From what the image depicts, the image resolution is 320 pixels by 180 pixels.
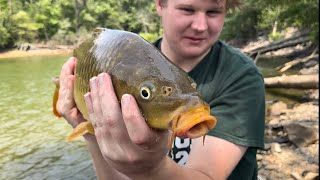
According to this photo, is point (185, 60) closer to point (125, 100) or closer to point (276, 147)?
point (125, 100)

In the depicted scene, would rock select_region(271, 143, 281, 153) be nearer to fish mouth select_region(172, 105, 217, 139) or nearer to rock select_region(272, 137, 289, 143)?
rock select_region(272, 137, 289, 143)

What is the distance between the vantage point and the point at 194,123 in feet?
3.64

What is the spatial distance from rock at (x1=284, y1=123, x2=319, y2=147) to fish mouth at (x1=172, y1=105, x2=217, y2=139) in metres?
5.76

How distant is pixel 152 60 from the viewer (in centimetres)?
140

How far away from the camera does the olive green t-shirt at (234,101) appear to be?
2047 mm

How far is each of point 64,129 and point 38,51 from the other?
13.6 metres

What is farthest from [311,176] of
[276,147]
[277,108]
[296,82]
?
[296,82]

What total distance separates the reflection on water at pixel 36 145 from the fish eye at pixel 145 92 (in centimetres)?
559

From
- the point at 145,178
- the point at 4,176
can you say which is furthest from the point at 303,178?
the point at 4,176

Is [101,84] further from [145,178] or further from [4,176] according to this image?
[4,176]

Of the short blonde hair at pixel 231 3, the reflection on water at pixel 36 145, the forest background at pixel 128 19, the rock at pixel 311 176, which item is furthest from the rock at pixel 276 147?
the forest background at pixel 128 19

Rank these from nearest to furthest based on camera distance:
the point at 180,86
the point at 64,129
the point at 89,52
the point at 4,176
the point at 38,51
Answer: the point at 180,86 → the point at 89,52 → the point at 4,176 → the point at 64,129 → the point at 38,51

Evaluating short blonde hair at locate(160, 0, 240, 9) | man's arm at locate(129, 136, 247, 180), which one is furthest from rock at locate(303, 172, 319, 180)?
man's arm at locate(129, 136, 247, 180)

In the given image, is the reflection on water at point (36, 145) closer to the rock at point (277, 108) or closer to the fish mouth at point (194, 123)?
the rock at point (277, 108)
